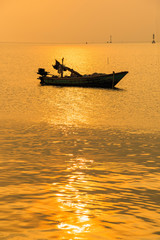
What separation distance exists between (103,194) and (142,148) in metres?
8.57

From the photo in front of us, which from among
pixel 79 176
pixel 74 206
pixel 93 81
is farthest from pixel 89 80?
pixel 74 206

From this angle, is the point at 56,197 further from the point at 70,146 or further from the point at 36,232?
the point at 70,146

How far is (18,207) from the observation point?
1549cm

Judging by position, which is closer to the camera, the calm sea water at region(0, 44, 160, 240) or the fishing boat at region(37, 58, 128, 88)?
the calm sea water at region(0, 44, 160, 240)

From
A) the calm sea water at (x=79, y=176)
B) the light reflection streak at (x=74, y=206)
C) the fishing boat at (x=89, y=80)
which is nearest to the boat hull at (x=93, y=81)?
the fishing boat at (x=89, y=80)

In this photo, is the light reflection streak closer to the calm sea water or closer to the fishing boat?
the calm sea water

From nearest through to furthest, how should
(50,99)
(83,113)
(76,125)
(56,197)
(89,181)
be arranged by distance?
1. (56,197)
2. (89,181)
3. (76,125)
4. (83,113)
5. (50,99)

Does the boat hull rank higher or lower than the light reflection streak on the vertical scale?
higher

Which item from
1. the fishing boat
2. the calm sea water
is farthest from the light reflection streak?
the fishing boat

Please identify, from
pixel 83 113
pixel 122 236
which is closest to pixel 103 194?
pixel 122 236

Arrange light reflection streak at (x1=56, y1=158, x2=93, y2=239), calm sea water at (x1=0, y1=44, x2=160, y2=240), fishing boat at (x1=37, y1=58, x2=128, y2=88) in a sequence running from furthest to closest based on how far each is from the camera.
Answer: fishing boat at (x1=37, y1=58, x2=128, y2=88), calm sea water at (x1=0, y1=44, x2=160, y2=240), light reflection streak at (x1=56, y1=158, x2=93, y2=239)

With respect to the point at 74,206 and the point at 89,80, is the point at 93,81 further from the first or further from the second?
the point at 74,206

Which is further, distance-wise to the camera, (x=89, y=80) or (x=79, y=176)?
(x=89, y=80)

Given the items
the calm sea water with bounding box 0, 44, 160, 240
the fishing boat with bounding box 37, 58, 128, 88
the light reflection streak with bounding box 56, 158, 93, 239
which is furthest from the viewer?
the fishing boat with bounding box 37, 58, 128, 88
